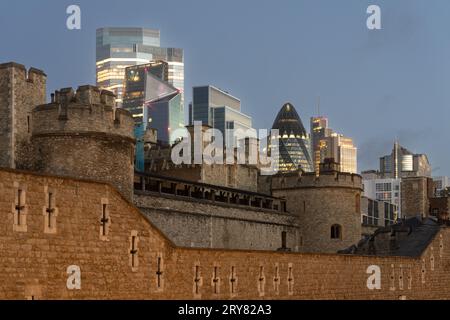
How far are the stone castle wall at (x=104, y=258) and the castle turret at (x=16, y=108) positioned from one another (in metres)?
12.1

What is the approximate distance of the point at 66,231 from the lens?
77.2 ft

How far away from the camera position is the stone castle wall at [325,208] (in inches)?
2485

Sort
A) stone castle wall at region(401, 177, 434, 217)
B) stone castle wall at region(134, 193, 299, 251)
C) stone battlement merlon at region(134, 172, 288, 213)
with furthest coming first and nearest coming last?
1. stone castle wall at region(401, 177, 434, 217)
2. stone battlement merlon at region(134, 172, 288, 213)
3. stone castle wall at region(134, 193, 299, 251)

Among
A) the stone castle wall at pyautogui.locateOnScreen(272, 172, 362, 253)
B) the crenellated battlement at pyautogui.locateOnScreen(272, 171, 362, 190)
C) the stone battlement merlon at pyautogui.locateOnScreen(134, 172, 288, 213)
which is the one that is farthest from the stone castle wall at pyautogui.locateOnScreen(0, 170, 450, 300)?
the crenellated battlement at pyautogui.locateOnScreen(272, 171, 362, 190)

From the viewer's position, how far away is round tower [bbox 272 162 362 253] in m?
63.1

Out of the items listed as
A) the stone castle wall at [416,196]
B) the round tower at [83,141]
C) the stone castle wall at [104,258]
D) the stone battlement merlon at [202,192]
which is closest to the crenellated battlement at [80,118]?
the round tower at [83,141]

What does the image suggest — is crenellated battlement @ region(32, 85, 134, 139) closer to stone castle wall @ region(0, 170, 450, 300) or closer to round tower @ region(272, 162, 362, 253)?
stone castle wall @ region(0, 170, 450, 300)

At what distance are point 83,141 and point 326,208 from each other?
29.1 m

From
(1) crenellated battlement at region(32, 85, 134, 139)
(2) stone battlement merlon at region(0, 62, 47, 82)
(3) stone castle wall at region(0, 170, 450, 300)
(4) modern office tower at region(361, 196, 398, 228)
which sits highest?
(2) stone battlement merlon at region(0, 62, 47, 82)

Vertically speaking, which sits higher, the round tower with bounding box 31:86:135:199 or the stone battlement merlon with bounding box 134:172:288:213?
the round tower with bounding box 31:86:135:199

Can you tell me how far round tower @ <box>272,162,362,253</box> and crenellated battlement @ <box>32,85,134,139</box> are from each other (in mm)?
26453

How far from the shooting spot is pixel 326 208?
63656 mm
